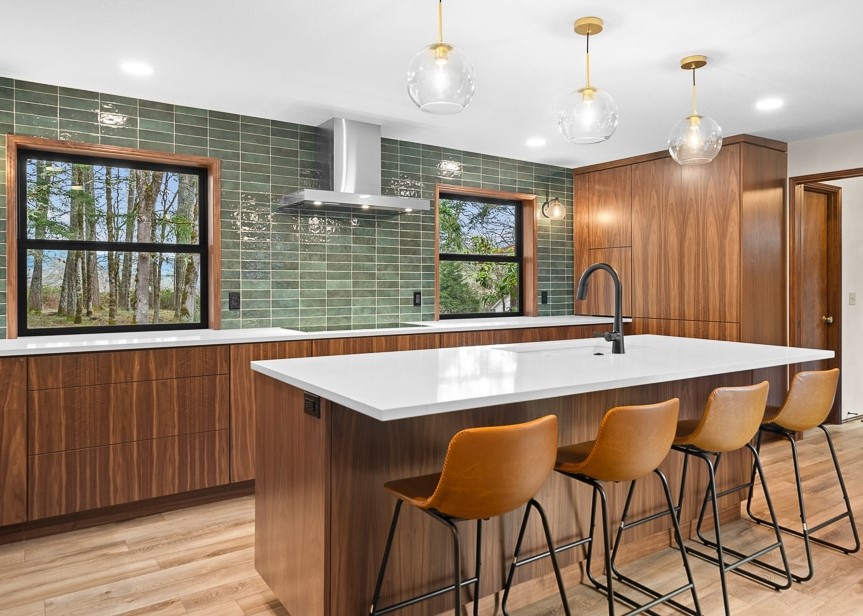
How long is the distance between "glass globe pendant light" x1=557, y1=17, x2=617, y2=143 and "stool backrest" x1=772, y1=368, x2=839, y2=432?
130 centimetres

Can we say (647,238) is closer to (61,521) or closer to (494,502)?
(494,502)

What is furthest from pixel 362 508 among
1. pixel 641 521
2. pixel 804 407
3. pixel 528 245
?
pixel 528 245

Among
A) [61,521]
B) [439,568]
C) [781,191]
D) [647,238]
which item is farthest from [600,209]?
[61,521]

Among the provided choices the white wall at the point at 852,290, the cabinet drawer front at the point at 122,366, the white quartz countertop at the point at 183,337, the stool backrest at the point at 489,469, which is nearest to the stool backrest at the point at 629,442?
the stool backrest at the point at 489,469

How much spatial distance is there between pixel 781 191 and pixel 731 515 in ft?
9.33

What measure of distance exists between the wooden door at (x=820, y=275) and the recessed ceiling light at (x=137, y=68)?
184 inches

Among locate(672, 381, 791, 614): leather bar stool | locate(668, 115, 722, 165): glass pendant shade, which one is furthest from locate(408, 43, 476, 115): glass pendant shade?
locate(672, 381, 791, 614): leather bar stool

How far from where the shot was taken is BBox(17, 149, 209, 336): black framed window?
359 cm

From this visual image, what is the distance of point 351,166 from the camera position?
4133 millimetres

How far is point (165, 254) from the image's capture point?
400 centimetres

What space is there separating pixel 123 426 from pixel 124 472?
24cm

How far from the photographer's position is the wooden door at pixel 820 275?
5.01m

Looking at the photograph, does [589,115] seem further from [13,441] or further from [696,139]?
[13,441]

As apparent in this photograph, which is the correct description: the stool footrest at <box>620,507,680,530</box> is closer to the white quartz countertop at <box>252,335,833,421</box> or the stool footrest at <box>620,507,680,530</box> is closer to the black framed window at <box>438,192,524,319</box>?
the white quartz countertop at <box>252,335,833,421</box>
